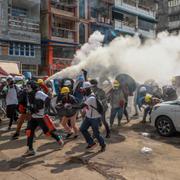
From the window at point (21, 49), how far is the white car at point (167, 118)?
71.7 ft

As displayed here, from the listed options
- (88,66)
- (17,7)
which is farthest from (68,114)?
(17,7)

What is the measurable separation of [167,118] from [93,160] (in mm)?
3637

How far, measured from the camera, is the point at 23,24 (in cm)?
3122

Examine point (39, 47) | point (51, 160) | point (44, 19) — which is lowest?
point (51, 160)

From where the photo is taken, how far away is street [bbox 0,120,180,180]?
6.64 m

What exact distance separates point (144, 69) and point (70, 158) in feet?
66.9

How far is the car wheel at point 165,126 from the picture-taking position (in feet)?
33.6

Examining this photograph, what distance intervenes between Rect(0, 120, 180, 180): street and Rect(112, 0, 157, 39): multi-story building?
33565mm

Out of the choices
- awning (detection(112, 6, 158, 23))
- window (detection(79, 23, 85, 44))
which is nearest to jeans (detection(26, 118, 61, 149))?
window (detection(79, 23, 85, 44))

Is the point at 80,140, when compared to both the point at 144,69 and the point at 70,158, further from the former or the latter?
the point at 144,69

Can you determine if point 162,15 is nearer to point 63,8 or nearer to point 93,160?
point 63,8

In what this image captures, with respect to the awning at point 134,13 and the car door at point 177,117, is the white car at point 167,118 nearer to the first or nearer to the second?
the car door at point 177,117

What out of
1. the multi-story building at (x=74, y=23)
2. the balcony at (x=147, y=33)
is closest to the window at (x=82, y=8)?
the multi-story building at (x=74, y=23)

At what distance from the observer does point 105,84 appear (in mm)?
16797
